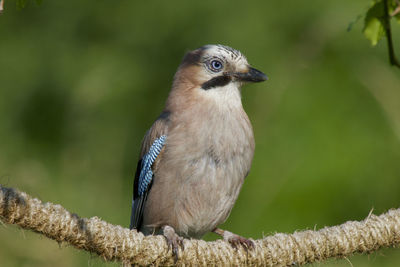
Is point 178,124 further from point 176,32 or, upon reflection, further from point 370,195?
point 176,32

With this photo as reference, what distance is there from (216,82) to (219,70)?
0.27ft

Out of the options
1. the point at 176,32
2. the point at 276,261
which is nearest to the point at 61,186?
the point at 176,32

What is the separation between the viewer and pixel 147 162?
168 inches

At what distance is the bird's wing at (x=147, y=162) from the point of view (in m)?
4.16

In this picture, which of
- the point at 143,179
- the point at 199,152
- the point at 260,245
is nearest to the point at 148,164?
the point at 143,179

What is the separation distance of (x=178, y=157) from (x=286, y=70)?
2.51 m

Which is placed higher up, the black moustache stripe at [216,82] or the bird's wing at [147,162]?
the black moustache stripe at [216,82]

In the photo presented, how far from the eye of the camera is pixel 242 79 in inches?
167

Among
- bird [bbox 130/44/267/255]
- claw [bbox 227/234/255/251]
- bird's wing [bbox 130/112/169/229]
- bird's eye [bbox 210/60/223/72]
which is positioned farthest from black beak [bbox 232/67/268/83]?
claw [bbox 227/234/255/251]

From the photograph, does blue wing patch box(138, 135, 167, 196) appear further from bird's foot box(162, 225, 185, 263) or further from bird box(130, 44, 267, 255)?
bird's foot box(162, 225, 185, 263)

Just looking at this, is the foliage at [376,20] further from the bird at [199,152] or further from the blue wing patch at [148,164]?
the blue wing patch at [148,164]

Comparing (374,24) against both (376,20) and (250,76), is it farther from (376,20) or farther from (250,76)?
(250,76)

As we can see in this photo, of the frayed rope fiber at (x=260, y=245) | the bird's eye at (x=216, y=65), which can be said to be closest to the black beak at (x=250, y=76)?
the bird's eye at (x=216, y=65)

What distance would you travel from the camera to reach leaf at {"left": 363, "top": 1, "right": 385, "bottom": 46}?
2.78 m
